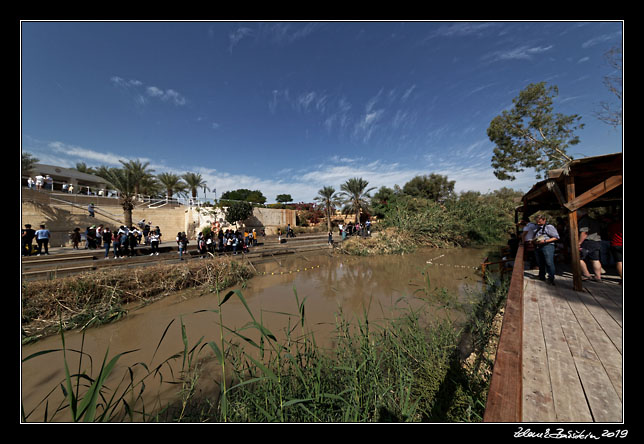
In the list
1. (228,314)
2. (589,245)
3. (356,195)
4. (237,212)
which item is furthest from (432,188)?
(228,314)

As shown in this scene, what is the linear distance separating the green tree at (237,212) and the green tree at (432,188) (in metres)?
20.8

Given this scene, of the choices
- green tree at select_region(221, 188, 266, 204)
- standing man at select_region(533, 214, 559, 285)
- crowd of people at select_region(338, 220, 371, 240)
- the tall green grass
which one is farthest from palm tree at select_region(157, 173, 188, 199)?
standing man at select_region(533, 214, 559, 285)

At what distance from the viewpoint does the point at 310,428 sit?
138 centimetres

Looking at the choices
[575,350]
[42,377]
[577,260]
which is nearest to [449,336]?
[575,350]

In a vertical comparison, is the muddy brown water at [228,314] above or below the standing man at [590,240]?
below

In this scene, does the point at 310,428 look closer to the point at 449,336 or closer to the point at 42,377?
the point at 449,336

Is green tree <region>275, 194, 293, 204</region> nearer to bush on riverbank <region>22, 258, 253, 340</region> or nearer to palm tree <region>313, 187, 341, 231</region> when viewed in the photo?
palm tree <region>313, 187, 341, 231</region>

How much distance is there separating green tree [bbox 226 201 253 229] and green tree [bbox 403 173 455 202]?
20.8 meters

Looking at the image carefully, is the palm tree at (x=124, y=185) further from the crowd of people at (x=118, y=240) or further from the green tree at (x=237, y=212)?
the green tree at (x=237, y=212)

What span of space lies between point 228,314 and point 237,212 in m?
16.6

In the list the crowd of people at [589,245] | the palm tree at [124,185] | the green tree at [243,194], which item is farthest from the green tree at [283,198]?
the crowd of people at [589,245]

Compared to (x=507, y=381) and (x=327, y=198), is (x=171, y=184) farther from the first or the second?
(x=507, y=381)

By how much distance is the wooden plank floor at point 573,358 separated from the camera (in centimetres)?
162

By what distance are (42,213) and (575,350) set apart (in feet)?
74.7
